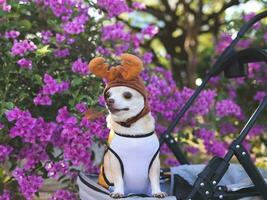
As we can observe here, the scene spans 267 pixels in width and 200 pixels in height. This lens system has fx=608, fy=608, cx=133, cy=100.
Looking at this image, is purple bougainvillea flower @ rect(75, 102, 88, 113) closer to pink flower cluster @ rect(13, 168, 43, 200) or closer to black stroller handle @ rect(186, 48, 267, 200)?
pink flower cluster @ rect(13, 168, 43, 200)

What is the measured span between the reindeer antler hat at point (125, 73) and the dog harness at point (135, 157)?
0.07m

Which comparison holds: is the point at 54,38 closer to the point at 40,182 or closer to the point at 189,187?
the point at 40,182

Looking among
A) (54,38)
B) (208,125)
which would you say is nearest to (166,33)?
(208,125)

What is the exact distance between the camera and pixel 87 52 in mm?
3389

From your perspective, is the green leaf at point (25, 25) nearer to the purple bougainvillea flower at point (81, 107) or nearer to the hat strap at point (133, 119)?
the purple bougainvillea flower at point (81, 107)

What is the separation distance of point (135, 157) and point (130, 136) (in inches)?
3.4

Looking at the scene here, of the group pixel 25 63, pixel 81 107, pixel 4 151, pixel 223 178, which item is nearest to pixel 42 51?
pixel 25 63

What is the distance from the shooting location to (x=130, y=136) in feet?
8.01

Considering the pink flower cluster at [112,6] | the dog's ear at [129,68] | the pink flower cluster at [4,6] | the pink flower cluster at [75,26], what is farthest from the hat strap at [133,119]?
the pink flower cluster at [112,6]

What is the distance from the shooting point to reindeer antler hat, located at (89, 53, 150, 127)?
2.41m

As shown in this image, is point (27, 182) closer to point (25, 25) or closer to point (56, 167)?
point (56, 167)

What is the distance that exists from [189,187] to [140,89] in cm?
63

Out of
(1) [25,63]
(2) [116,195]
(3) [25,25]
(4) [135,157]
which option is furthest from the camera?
(3) [25,25]

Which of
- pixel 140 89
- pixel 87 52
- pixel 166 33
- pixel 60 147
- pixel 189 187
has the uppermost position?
pixel 166 33
